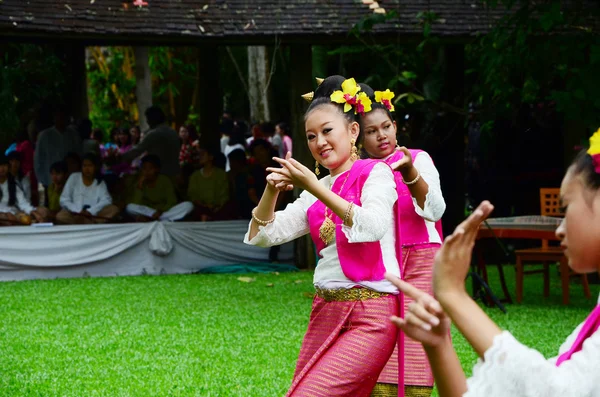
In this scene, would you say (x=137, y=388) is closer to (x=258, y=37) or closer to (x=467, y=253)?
(x=467, y=253)

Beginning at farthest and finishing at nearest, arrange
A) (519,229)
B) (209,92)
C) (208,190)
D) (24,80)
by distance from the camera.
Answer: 1. (24,80)
2. (209,92)
3. (208,190)
4. (519,229)

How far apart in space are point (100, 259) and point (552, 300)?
5.49 m

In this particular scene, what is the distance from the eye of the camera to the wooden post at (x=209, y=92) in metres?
15.7

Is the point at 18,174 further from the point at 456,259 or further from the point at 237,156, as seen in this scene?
the point at 456,259

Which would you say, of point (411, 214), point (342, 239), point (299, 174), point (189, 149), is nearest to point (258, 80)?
point (189, 149)

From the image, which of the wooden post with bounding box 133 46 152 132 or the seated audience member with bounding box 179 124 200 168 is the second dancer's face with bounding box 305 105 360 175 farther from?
the wooden post with bounding box 133 46 152 132

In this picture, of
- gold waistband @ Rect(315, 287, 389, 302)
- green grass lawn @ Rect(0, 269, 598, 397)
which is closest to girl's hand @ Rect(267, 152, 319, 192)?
gold waistband @ Rect(315, 287, 389, 302)

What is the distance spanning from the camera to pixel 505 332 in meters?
2.15

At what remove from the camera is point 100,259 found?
1317 cm

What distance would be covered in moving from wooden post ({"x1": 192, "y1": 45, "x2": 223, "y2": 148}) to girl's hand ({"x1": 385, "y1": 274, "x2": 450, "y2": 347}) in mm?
13694

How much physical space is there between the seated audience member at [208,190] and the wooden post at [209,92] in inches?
67.6

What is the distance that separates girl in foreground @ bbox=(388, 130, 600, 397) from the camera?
6.96 ft

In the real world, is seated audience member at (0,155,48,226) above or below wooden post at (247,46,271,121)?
below

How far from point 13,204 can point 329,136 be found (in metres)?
9.94
